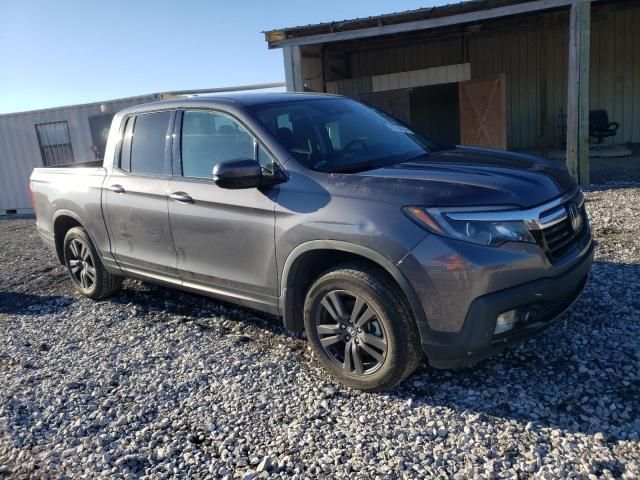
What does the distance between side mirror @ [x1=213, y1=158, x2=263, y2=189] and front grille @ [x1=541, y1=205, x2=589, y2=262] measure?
5.66ft

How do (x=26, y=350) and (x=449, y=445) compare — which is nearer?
(x=449, y=445)

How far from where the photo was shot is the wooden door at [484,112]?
1196cm

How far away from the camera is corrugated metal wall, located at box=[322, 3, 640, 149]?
48.3ft

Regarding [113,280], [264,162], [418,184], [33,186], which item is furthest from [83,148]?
[418,184]

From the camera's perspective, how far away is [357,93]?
14.1 metres

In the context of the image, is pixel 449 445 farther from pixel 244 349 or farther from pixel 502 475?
pixel 244 349

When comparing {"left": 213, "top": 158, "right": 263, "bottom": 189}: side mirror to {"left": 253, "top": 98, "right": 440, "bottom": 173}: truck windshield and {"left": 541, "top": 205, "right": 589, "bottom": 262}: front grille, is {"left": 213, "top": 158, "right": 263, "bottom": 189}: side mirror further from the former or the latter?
{"left": 541, "top": 205, "right": 589, "bottom": 262}: front grille

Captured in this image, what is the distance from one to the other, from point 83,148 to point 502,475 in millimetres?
14246

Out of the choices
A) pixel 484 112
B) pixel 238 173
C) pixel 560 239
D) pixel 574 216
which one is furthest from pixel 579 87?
pixel 238 173

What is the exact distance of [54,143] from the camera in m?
14.8

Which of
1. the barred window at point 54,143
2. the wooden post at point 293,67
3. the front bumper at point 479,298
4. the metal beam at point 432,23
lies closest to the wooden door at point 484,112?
the metal beam at point 432,23

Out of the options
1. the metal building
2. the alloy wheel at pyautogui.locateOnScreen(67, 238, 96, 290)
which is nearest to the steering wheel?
the alloy wheel at pyautogui.locateOnScreen(67, 238, 96, 290)

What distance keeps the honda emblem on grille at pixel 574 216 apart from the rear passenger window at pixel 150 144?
2.91 metres

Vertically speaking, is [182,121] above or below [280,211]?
above
